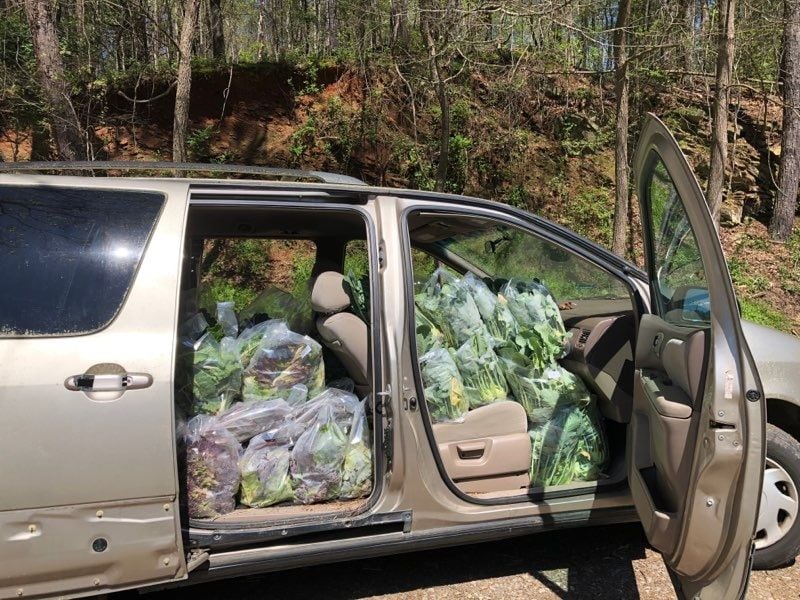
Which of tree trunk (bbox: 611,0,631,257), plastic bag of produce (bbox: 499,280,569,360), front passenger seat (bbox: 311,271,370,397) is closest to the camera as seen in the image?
front passenger seat (bbox: 311,271,370,397)

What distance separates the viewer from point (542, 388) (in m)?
3.11

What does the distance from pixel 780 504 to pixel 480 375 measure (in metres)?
1.61

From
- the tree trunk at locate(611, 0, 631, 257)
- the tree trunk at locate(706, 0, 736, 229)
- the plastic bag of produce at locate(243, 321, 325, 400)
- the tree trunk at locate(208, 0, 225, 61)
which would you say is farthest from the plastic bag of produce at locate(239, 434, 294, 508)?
the tree trunk at locate(208, 0, 225, 61)

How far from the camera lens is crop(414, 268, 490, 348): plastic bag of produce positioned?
128 inches

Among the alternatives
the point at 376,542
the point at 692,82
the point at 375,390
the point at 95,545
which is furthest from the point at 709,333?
the point at 692,82

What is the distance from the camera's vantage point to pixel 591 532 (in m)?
3.48

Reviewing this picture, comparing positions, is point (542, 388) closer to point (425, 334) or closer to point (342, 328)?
point (425, 334)

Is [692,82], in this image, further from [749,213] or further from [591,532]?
[591,532]

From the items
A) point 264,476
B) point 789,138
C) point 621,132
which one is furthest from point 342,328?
point 789,138

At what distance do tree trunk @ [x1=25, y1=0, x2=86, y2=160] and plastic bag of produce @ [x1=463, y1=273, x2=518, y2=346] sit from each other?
266 inches

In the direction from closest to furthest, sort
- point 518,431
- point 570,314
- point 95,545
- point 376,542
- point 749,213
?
point 95,545 < point 376,542 < point 518,431 < point 570,314 < point 749,213

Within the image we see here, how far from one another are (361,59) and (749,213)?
819 centimetres

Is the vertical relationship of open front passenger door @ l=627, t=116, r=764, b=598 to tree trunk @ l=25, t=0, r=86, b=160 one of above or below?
below

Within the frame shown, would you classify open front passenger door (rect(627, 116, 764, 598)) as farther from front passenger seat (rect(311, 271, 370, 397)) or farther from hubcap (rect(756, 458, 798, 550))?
front passenger seat (rect(311, 271, 370, 397))
